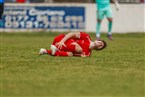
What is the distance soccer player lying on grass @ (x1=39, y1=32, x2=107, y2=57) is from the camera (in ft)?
42.0

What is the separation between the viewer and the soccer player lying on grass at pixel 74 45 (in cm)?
1280

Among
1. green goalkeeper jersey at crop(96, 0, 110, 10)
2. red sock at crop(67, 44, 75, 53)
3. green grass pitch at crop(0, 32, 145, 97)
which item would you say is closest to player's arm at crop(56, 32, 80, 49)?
red sock at crop(67, 44, 75, 53)

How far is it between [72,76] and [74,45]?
2921 millimetres

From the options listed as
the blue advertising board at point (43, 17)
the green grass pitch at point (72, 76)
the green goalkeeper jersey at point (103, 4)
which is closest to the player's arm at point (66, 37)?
the green grass pitch at point (72, 76)

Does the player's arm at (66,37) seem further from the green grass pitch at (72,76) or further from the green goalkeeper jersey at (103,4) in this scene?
the green goalkeeper jersey at (103,4)

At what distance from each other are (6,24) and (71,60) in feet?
48.9

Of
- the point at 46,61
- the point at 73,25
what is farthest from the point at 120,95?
the point at 73,25

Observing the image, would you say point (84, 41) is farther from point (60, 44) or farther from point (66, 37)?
point (60, 44)

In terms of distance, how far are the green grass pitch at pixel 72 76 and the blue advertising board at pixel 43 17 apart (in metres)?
13.2

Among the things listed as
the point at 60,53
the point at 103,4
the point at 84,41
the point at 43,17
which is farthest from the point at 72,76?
the point at 43,17

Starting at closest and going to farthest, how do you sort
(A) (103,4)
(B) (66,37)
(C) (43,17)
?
1. (B) (66,37)
2. (A) (103,4)
3. (C) (43,17)

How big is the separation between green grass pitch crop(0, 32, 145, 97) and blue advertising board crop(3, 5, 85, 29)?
43.3 feet

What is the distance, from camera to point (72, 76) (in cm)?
995

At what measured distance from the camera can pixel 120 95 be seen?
26.2 feet
